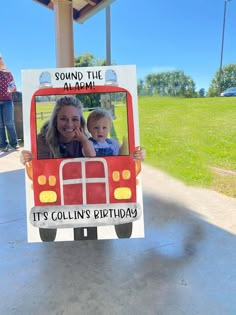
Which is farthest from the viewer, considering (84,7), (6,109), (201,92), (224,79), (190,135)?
(201,92)

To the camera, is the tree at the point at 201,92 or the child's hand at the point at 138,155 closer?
the child's hand at the point at 138,155

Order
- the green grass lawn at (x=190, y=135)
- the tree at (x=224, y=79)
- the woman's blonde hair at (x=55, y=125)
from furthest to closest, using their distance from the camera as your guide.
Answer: the tree at (x=224, y=79), the green grass lawn at (x=190, y=135), the woman's blonde hair at (x=55, y=125)

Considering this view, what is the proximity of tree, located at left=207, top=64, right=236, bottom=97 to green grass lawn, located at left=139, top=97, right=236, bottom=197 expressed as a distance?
0.67 feet

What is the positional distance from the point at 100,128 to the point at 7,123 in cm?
352

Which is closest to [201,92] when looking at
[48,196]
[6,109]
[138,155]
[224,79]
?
[224,79]

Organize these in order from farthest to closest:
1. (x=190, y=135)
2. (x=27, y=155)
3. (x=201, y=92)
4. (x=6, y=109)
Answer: (x=201, y=92) → (x=190, y=135) → (x=6, y=109) → (x=27, y=155)

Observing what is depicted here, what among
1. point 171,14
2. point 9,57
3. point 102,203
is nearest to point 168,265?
point 102,203

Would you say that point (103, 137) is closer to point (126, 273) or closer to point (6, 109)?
point (126, 273)

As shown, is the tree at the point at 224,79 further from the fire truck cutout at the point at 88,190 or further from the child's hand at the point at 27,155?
the child's hand at the point at 27,155

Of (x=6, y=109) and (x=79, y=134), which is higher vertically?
(x=6, y=109)

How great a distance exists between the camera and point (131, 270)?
153 centimetres

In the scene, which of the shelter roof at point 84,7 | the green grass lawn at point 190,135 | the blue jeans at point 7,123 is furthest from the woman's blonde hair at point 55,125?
the blue jeans at point 7,123

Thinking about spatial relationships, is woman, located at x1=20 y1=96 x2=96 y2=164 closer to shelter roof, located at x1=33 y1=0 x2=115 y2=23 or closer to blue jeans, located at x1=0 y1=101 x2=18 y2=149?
shelter roof, located at x1=33 y1=0 x2=115 y2=23

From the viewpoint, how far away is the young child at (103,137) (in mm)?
1424
